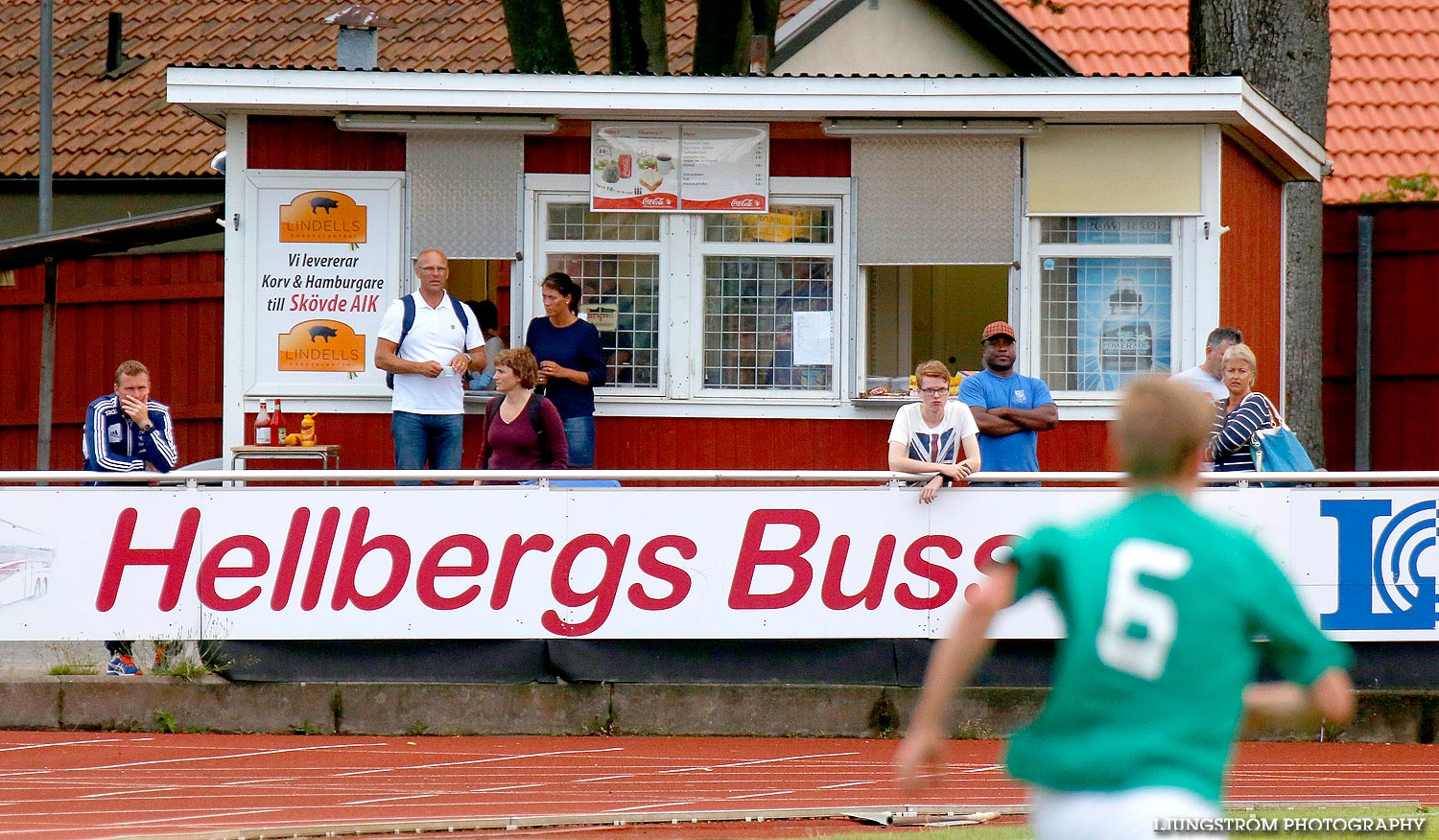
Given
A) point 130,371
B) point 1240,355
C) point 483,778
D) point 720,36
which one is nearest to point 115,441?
point 130,371

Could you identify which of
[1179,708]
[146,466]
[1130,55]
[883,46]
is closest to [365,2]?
[883,46]

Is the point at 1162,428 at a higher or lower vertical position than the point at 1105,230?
lower

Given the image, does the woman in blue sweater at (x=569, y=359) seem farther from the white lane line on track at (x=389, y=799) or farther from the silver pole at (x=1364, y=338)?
the silver pole at (x=1364, y=338)

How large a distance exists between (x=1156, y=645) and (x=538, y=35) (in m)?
13.8

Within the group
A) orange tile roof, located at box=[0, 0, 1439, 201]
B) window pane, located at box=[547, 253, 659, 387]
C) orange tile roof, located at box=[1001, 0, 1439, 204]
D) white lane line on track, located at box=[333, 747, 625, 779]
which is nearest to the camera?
white lane line on track, located at box=[333, 747, 625, 779]

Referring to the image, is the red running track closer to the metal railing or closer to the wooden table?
the metal railing

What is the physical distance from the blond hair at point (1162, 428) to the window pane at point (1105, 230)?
9.03 m

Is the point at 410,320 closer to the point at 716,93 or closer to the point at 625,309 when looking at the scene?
the point at 625,309

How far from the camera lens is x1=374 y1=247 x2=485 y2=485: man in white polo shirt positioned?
11367 millimetres

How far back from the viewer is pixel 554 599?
1018 centimetres

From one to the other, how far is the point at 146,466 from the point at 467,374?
2.22 m

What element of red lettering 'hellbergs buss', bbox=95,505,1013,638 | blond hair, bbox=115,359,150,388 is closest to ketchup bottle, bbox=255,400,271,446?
blond hair, bbox=115,359,150,388

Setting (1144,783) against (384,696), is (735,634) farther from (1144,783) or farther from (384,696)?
(1144,783)

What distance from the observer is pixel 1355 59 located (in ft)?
76.6
